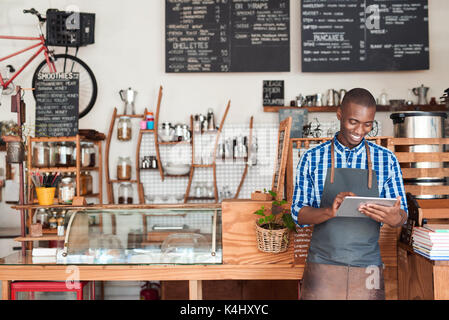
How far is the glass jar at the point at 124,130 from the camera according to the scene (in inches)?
174

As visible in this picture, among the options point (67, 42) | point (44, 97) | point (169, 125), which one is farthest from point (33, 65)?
point (169, 125)

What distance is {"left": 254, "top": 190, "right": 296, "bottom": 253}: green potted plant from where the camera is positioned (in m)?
2.23

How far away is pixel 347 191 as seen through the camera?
1.72 m

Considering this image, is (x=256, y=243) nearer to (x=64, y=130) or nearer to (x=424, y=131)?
(x=424, y=131)

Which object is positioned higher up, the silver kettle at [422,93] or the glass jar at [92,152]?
the silver kettle at [422,93]

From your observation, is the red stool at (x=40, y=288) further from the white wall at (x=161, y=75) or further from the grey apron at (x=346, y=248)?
the white wall at (x=161, y=75)

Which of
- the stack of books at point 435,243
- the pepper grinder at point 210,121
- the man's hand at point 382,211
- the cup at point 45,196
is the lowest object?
the stack of books at point 435,243

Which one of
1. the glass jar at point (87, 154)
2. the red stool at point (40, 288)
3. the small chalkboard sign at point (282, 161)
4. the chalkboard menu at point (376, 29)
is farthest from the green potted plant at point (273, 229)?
the chalkboard menu at point (376, 29)

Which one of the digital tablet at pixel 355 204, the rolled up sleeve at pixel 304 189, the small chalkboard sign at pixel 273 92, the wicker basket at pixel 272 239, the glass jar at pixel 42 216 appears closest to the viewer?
the digital tablet at pixel 355 204

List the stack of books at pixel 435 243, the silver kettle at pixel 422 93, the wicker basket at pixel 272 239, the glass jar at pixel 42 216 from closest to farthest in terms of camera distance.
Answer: the stack of books at pixel 435 243, the wicker basket at pixel 272 239, the glass jar at pixel 42 216, the silver kettle at pixel 422 93

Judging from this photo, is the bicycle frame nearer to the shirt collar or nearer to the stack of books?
the shirt collar

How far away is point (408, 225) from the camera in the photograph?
2.24m

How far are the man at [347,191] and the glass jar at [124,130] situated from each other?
3005 mm

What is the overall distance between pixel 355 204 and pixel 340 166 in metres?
0.24
